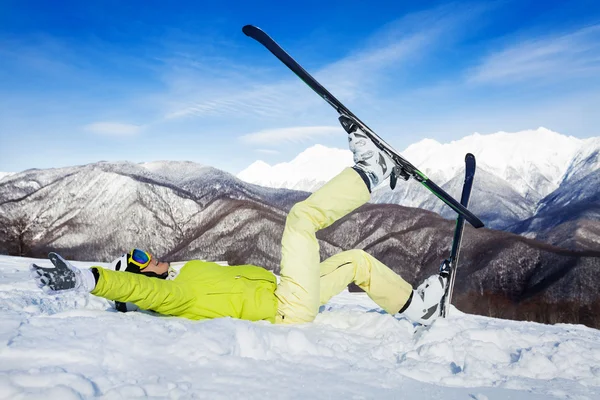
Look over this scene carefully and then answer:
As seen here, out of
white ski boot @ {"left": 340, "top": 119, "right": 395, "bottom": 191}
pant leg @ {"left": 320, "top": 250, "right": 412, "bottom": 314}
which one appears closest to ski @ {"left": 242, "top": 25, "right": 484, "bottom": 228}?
white ski boot @ {"left": 340, "top": 119, "right": 395, "bottom": 191}

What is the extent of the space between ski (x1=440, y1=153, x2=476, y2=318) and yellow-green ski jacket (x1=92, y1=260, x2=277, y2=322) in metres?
2.28

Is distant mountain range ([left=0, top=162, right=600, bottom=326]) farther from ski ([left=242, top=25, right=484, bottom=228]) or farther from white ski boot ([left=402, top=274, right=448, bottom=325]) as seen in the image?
white ski boot ([left=402, top=274, right=448, bottom=325])

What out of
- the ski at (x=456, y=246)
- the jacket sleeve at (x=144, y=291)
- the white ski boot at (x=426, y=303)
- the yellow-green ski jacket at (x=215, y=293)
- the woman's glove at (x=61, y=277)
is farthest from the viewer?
the ski at (x=456, y=246)

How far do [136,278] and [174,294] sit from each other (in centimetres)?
44

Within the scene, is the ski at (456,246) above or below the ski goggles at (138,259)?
above

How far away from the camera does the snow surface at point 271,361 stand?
2604mm

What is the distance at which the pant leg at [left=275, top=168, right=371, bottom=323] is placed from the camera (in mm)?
4469

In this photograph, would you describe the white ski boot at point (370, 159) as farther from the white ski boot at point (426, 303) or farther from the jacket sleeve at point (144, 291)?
the jacket sleeve at point (144, 291)

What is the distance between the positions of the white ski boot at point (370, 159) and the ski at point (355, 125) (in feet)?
0.47

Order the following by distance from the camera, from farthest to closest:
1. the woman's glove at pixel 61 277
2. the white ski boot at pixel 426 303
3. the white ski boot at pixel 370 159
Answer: the white ski boot at pixel 426 303
the white ski boot at pixel 370 159
the woman's glove at pixel 61 277

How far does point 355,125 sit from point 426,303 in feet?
7.52

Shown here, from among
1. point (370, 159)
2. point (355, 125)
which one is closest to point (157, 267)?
point (370, 159)

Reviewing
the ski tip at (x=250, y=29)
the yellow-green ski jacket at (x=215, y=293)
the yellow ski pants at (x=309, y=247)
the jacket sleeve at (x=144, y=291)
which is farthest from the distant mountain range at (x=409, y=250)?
the yellow ski pants at (x=309, y=247)

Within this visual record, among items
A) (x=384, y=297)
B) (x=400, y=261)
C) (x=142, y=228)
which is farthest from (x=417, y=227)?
(x=384, y=297)
